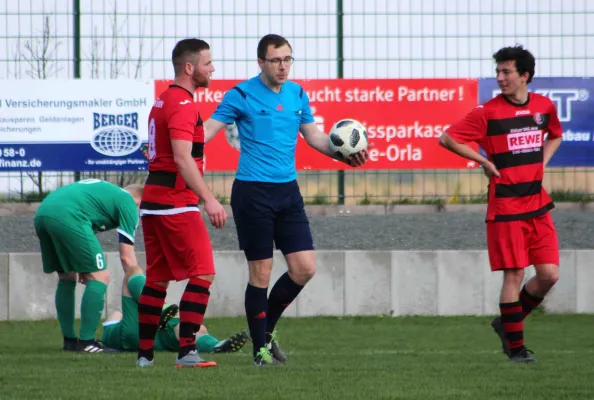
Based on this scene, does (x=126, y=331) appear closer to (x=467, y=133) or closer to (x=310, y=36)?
(x=467, y=133)

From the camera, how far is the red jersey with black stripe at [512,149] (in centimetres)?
761

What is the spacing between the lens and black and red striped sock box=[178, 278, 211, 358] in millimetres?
7129

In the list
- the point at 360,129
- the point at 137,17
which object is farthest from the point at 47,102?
the point at 360,129

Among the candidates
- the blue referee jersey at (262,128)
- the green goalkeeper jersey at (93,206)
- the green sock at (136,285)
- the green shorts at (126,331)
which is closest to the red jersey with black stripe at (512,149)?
the blue referee jersey at (262,128)

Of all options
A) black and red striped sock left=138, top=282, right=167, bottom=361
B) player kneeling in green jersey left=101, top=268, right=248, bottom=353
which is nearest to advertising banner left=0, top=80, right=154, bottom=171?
player kneeling in green jersey left=101, top=268, right=248, bottom=353

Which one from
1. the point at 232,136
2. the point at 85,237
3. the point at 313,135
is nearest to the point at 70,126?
the point at 232,136

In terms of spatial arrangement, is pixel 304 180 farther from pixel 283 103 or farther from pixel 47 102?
pixel 283 103

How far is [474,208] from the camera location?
1405 centimetres

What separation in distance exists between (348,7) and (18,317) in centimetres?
476

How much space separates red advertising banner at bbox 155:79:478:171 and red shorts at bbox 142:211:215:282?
255 inches

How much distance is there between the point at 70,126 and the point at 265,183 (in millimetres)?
6841

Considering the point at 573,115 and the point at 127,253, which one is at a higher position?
the point at 573,115

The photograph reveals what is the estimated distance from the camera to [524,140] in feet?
25.2

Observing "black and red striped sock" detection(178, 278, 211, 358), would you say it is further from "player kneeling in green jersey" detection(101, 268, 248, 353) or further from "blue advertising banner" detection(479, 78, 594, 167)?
"blue advertising banner" detection(479, 78, 594, 167)
